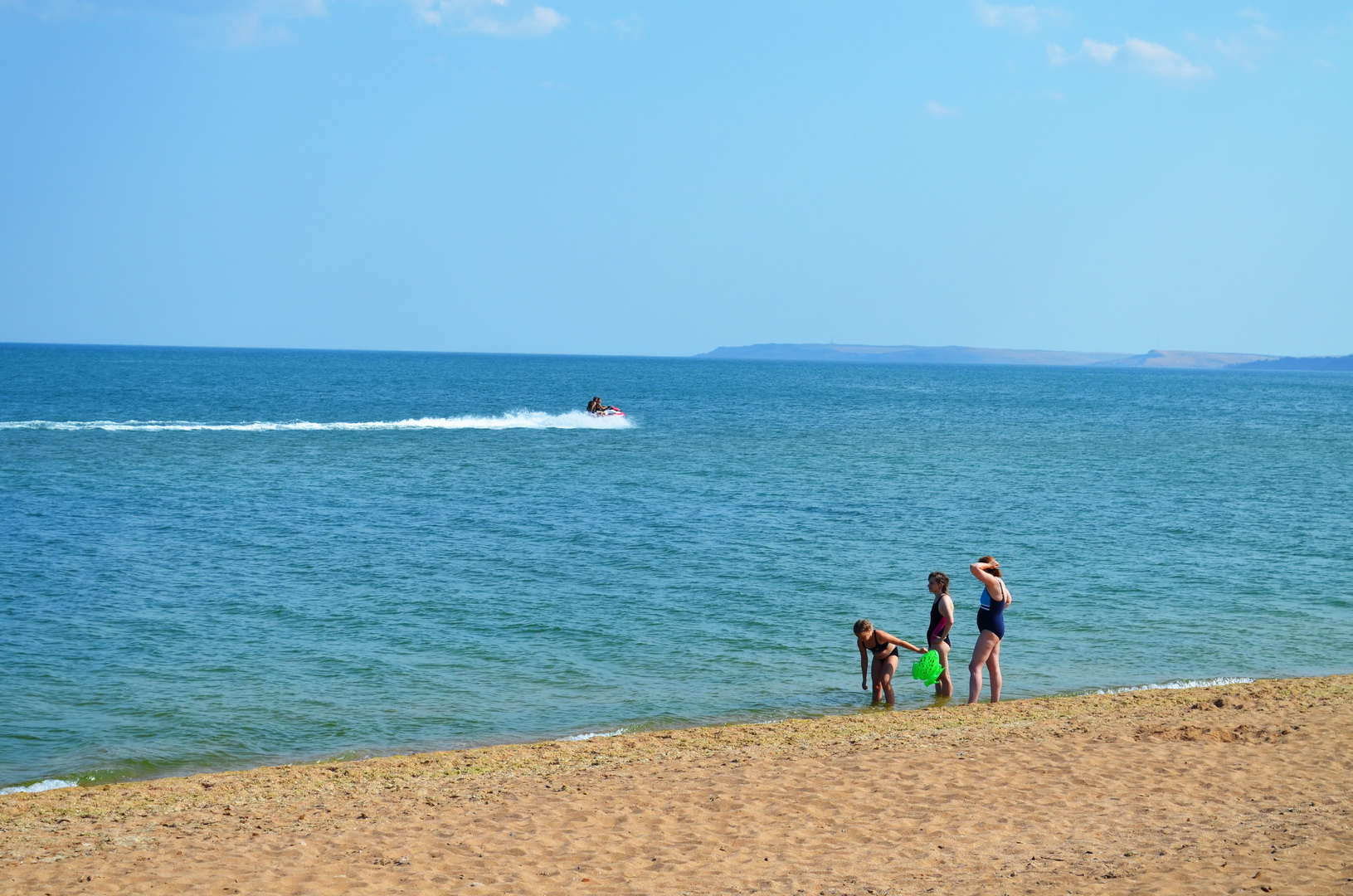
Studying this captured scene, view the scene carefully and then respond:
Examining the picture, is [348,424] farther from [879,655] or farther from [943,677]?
[943,677]

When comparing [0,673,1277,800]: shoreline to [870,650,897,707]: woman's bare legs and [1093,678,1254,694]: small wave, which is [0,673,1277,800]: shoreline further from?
[870,650,897,707]: woman's bare legs

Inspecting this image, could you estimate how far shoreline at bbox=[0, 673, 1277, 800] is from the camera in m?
11.4

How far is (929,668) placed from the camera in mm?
13938

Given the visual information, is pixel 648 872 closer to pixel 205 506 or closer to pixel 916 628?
pixel 916 628

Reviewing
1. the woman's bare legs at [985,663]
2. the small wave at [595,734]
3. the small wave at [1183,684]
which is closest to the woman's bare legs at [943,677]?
the woman's bare legs at [985,663]

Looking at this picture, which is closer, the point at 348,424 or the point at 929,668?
the point at 929,668

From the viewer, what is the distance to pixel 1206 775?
10086 millimetres

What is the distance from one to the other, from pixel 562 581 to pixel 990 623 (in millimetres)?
9906

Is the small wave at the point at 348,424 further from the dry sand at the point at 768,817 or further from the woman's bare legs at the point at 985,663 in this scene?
the woman's bare legs at the point at 985,663

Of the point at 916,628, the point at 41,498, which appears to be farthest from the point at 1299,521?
the point at 41,498

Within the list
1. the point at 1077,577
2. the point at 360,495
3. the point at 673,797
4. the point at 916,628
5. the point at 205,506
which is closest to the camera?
the point at 673,797

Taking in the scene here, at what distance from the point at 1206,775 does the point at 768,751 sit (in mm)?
4094

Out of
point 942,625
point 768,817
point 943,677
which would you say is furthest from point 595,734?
point 943,677

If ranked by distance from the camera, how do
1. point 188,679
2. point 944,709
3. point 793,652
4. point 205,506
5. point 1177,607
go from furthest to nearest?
point 205,506 < point 1177,607 < point 793,652 < point 188,679 < point 944,709
